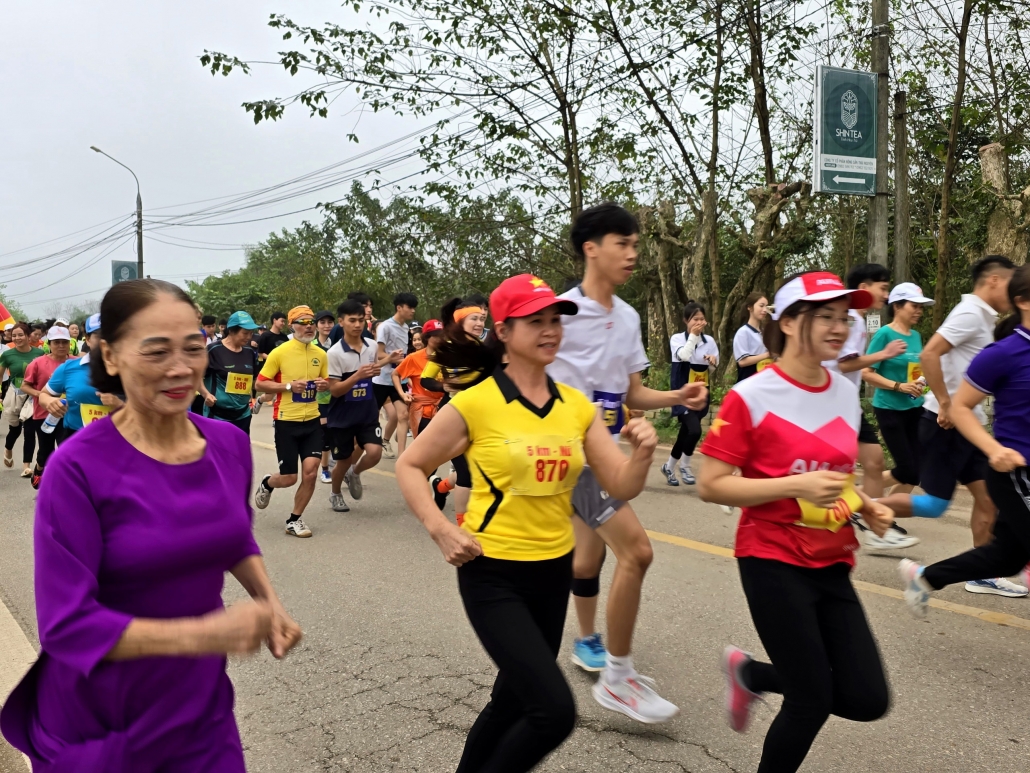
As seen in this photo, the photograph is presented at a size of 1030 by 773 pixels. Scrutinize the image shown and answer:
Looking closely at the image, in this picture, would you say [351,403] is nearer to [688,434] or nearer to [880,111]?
[688,434]

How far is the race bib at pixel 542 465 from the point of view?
9.41 feet

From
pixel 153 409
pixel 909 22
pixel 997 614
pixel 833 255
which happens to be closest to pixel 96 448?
pixel 153 409

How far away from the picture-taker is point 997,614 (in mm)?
5027

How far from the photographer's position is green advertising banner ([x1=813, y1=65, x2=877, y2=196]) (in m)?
10.8

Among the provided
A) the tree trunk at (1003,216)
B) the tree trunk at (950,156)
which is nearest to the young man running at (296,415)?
the tree trunk at (950,156)

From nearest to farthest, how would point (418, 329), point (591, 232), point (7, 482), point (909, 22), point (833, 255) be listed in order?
point (591, 232) < point (7, 482) < point (418, 329) < point (909, 22) < point (833, 255)

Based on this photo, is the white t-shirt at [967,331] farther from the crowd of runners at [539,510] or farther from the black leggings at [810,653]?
the black leggings at [810,653]

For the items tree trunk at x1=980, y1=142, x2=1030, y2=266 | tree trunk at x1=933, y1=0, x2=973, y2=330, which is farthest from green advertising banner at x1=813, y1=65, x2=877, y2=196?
tree trunk at x1=980, y1=142, x2=1030, y2=266

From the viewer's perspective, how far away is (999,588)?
539 centimetres

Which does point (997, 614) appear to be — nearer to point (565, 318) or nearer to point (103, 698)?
point (565, 318)

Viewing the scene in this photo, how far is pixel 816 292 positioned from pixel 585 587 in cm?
183

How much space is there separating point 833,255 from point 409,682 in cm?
2094

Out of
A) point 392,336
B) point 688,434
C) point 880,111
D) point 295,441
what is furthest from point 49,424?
point 880,111

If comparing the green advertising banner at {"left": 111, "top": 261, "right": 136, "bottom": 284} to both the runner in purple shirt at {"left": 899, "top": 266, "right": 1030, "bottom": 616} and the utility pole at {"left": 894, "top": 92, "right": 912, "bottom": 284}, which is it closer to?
the utility pole at {"left": 894, "top": 92, "right": 912, "bottom": 284}
